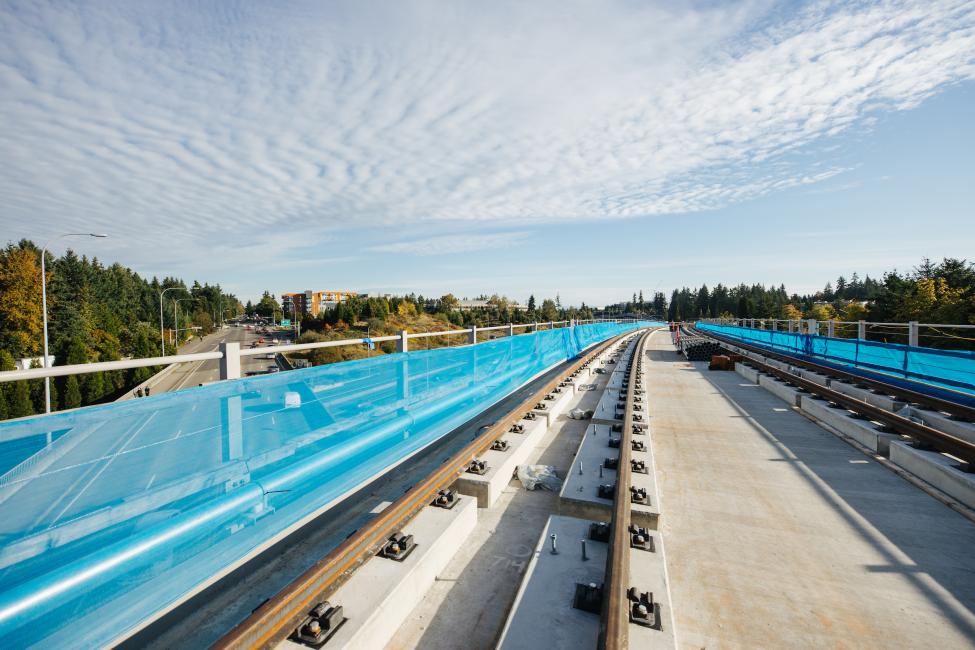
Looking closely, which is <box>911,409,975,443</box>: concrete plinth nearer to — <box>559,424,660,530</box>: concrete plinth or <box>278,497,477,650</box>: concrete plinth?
<box>559,424,660,530</box>: concrete plinth

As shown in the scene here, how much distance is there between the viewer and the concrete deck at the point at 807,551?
2365mm

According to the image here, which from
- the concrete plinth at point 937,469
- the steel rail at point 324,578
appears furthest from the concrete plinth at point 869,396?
the steel rail at point 324,578

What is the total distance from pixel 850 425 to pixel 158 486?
764 centimetres

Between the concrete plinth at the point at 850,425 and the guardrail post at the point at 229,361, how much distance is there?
6970 mm

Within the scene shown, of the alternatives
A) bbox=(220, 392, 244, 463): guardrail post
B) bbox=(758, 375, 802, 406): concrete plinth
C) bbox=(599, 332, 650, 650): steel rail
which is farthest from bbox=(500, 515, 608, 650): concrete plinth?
bbox=(758, 375, 802, 406): concrete plinth

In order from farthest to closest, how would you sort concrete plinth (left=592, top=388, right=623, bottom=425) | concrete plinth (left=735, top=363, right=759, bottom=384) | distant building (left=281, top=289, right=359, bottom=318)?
distant building (left=281, top=289, right=359, bottom=318) → concrete plinth (left=735, top=363, right=759, bottom=384) → concrete plinth (left=592, top=388, right=623, bottom=425)

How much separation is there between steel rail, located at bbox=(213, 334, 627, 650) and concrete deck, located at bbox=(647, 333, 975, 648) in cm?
181

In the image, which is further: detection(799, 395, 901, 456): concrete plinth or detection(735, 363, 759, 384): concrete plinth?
detection(735, 363, 759, 384): concrete plinth

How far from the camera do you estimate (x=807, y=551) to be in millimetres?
3107

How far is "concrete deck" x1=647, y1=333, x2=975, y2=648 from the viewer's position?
2365mm

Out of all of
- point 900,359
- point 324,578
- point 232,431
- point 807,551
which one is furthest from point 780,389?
point 232,431

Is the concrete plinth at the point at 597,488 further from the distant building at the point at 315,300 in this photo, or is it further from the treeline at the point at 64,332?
the distant building at the point at 315,300

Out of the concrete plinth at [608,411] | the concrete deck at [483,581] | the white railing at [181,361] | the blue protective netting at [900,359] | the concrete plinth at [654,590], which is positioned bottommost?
the concrete deck at [483,581]

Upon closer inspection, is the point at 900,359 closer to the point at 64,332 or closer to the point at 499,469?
the point at 499,469
